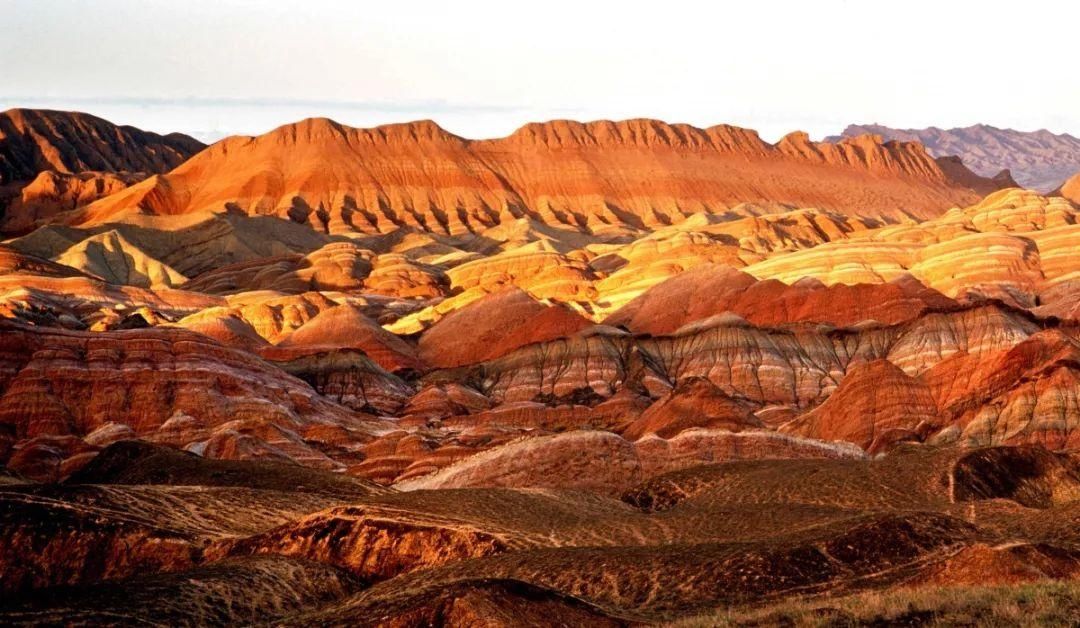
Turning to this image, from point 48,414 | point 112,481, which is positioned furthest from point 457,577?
point 48,414

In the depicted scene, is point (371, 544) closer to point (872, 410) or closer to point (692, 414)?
point (692, 414)

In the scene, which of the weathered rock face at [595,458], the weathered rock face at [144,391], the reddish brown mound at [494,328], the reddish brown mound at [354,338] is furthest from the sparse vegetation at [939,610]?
the reddish brown mound at [354,338]

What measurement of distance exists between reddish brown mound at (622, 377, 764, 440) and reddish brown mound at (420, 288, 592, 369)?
2190 inches

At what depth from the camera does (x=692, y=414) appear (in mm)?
97125

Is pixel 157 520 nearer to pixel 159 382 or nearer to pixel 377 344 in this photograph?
pixel 159 382

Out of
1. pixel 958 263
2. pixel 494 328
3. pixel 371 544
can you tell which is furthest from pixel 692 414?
pixel 958 263

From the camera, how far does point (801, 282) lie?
170 m

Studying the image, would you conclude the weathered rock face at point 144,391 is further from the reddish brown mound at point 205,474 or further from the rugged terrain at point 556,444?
the reddish brown mound at point 205,474

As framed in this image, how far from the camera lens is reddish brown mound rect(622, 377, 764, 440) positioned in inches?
3696

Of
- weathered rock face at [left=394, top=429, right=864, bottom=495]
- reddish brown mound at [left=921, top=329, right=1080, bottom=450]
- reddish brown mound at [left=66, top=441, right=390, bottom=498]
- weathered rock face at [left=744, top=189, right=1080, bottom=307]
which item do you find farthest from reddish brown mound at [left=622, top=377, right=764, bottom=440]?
weathered rock face at [left=744, top=189, right=1080, bottom=307]

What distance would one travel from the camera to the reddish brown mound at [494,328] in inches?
6467

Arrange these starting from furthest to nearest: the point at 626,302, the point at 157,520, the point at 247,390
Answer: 1. the point at 626,302
2. the point at 247,390
3. the point at 157,520

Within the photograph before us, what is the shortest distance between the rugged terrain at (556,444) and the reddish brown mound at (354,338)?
62 cm

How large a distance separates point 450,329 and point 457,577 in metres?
136
